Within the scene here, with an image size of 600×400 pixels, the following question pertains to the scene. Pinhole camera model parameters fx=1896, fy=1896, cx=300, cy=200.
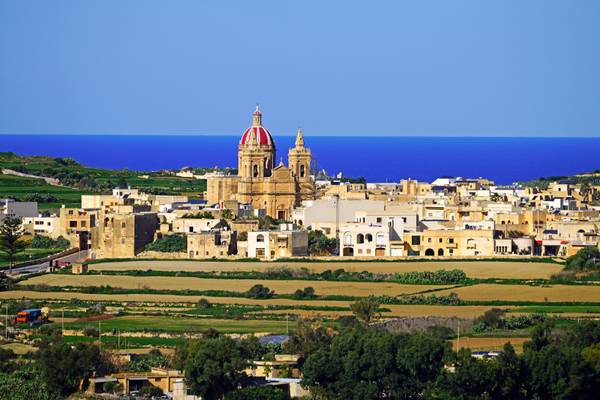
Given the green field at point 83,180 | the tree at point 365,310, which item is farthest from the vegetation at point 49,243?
the tree at point 365,310

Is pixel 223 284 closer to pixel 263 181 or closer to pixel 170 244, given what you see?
pixel 170 244

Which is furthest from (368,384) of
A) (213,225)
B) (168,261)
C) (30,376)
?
→ (213,225)

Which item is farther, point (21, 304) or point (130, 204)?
point (130, 204)

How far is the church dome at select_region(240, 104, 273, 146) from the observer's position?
82.6m

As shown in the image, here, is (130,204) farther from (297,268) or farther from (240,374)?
(240,374)

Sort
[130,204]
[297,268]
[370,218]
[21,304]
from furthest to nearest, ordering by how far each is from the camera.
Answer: [130,204]
[370,218]
[297,268]
[21,304]

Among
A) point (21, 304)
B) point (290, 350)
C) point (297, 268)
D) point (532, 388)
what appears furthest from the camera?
point (297, 268)

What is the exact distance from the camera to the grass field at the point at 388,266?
62375 mm

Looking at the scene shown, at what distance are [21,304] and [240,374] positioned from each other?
16.2 metres

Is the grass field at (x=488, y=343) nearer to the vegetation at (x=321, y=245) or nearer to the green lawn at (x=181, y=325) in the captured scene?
the green lawn at (x=181, y=325)

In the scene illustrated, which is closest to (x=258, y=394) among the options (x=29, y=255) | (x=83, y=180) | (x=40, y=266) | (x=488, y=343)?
(x=488, y=343)

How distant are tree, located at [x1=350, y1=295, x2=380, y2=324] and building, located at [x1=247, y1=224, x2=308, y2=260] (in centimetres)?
1538

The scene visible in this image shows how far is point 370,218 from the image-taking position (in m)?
71.0

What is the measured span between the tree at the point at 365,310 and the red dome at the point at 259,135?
101ft
